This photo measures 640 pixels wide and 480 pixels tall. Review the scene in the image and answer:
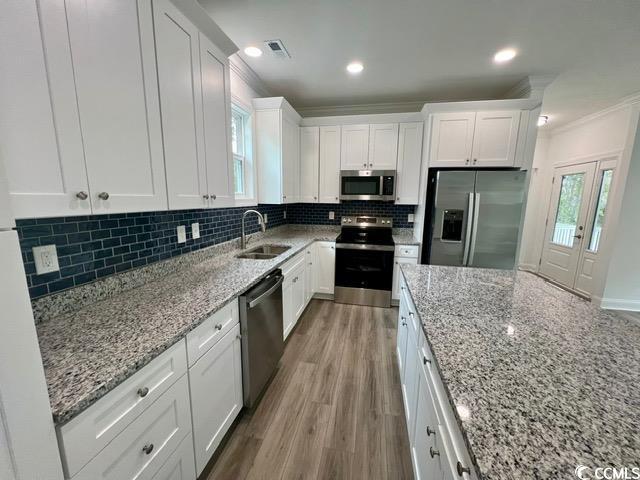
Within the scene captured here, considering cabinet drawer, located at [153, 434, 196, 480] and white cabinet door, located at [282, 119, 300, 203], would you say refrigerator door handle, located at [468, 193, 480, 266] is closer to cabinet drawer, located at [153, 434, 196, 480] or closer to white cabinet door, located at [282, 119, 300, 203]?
white cabinet door, located at [282, 119, 300, 203]

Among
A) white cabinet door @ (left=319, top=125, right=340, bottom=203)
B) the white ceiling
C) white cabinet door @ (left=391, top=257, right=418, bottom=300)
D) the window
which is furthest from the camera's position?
white cabinet door @ (left=319, top=125, right=340, bottom=203)

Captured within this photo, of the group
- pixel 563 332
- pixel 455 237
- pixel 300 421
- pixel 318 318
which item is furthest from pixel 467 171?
pixel 300 421

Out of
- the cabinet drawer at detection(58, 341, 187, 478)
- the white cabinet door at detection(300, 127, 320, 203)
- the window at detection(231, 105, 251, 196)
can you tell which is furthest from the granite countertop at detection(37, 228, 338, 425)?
the white cabinet door at detection(300, 127, 320, 203)

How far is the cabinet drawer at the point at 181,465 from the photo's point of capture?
1014mm

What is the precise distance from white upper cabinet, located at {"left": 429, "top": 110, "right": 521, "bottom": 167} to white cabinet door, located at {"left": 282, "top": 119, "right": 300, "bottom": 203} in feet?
5.59

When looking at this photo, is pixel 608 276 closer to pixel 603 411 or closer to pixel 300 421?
pixel 603 411

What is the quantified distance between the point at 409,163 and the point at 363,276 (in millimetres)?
1599

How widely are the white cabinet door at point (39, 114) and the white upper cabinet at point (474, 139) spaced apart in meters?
3.10

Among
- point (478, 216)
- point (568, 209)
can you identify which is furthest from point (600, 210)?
point (478, 216)

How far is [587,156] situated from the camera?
3924 millimetres

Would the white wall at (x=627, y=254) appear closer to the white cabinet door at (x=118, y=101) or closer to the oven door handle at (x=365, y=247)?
the oven door handle at (x=365, y=247)

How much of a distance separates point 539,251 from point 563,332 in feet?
16.6

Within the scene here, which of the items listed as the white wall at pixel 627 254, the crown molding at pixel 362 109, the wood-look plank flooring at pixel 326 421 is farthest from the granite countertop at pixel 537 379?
the white wall at pixel 627 254

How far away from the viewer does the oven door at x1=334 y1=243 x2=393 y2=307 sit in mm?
3242
